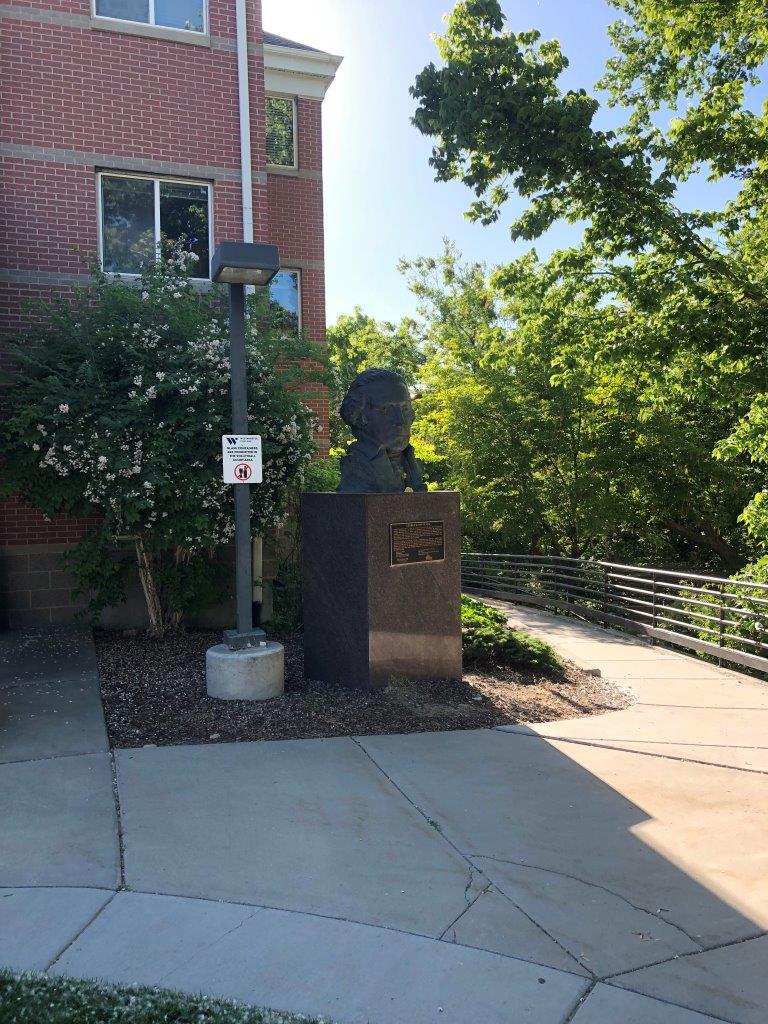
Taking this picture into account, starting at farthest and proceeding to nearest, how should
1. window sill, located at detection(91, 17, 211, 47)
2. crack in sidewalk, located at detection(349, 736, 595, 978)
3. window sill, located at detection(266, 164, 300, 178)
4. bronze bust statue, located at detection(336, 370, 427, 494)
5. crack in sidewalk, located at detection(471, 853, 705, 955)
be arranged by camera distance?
window sill, located at detection(266, 164, 300, 178), window sill, located at detection(91, 17, 211, 47), bronze bust statue, located at detection(336, 370, 427, 494), crack in sidewalk, located at detection(471, 853, 705, 955), crack in sidewalk, located at detection(349, 736, 595, 978)

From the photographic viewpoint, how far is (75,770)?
5.09 meters

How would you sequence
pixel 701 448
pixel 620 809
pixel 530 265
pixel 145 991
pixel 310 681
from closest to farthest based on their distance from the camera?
pixel 145 991, pixel 620 809, pixel 310 681, pixel 530 265, pixel 701 448

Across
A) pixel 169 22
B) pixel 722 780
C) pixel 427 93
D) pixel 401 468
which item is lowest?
pixel 722 780

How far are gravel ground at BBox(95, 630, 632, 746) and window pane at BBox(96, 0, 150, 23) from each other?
8.53 meters

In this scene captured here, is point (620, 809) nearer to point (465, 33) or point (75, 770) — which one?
point (75, 770)

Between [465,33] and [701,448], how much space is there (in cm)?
1029

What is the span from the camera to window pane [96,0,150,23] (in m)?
10.9

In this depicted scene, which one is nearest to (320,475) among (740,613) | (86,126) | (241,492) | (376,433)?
(376,433)

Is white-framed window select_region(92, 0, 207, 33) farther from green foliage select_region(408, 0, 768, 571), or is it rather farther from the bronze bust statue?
the bronze bust statue

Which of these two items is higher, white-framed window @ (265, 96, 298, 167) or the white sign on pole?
white-framed window @ (265, 96, 298, 167)

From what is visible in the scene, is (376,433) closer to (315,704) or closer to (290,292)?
(315,704)

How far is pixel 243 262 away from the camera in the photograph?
20.6ft

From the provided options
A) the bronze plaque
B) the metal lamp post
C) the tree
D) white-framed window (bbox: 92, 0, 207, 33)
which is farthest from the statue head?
the tree

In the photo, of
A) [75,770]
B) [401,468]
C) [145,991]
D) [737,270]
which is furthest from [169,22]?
[145,991]
